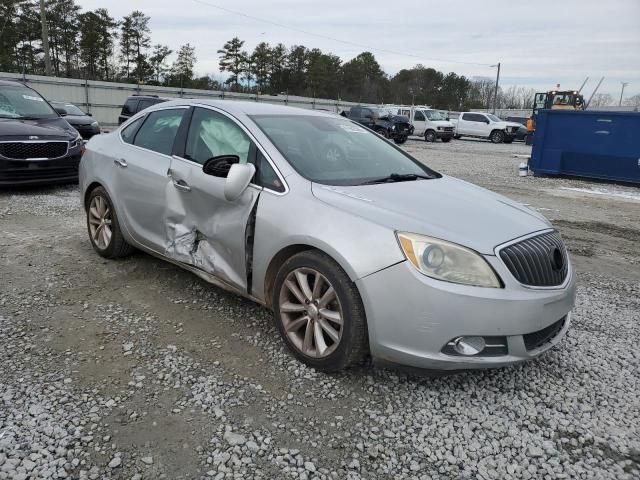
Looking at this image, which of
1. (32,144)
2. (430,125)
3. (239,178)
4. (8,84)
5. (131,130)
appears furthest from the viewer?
(430,125)

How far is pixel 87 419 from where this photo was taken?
2590mm

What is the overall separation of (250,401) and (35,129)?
7248 millimetres

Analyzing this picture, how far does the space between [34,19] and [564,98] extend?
42922 millimetres

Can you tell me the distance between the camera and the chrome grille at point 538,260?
2.78m

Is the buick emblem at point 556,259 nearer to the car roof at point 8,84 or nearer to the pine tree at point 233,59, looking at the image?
the car roof at point 8,84

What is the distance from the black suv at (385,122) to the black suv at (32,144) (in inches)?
736

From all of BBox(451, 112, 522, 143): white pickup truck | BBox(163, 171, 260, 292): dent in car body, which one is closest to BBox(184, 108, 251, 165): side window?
BBox(163, 171, 260, 292): dent in car body

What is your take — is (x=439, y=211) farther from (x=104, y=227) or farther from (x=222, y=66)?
(x=222, y=66)

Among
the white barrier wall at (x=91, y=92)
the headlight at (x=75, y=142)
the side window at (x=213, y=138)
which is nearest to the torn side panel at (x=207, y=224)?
the side window at (x=213, y=138)

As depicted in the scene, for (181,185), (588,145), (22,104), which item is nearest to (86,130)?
(22,104)

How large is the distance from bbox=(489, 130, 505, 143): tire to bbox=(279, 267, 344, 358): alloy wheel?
30.3m

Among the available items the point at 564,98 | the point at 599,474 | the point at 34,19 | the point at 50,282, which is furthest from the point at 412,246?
the point at 34,19

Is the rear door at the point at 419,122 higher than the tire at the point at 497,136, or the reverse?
the rear door at the point at 419,122

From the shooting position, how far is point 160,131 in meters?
4.39
